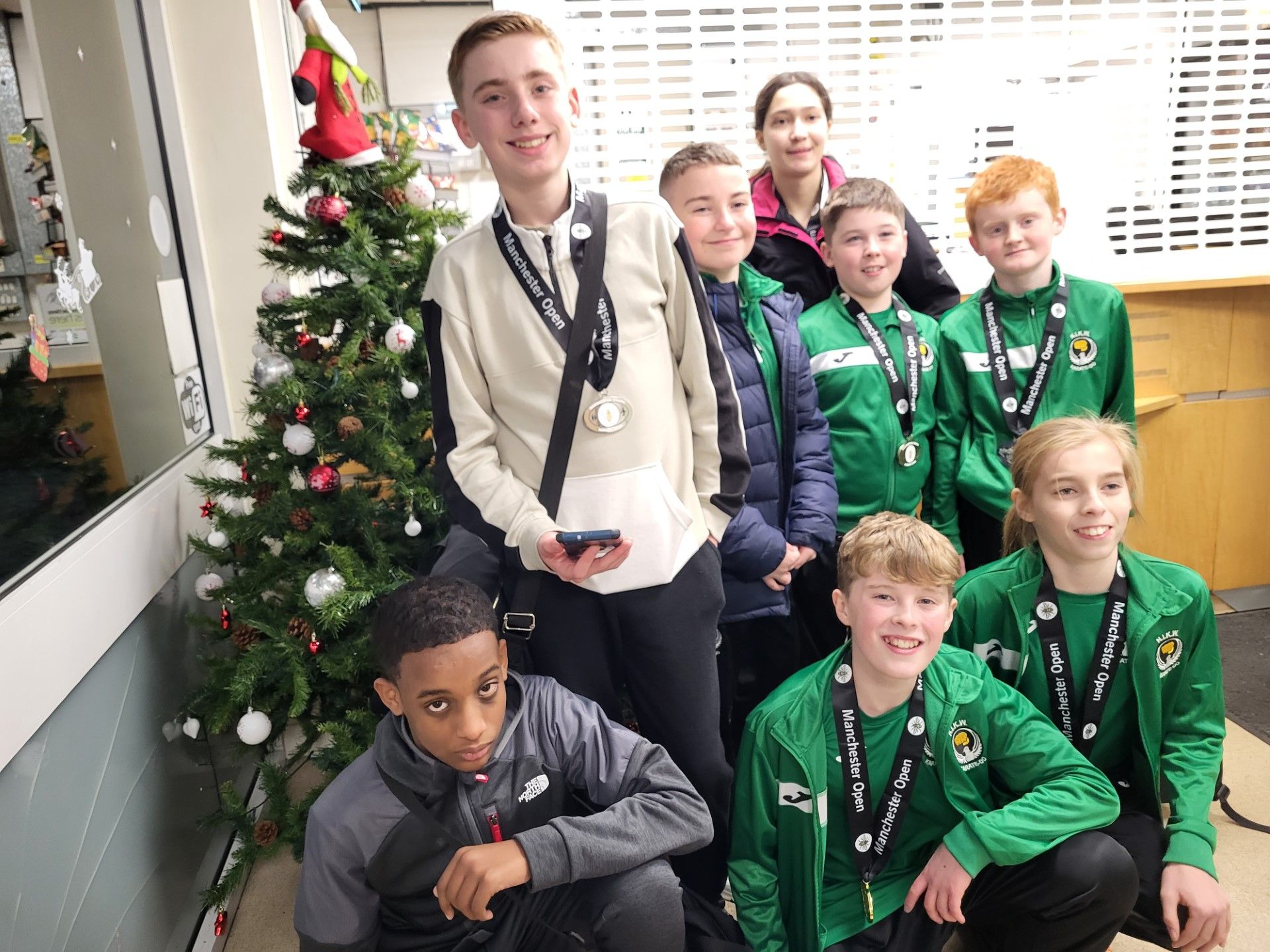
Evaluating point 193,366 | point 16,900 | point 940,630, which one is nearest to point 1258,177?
point 940,630

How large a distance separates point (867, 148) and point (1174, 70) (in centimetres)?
119

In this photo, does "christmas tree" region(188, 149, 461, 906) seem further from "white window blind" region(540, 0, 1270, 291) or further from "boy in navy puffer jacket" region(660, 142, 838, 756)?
"white window blind" region(540, 0, 1270, 291)

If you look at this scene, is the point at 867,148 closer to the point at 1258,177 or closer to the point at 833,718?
the point at 1258,177

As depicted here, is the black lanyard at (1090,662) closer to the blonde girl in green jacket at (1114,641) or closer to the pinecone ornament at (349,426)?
the blonde girl in green jacket at (1114,641)

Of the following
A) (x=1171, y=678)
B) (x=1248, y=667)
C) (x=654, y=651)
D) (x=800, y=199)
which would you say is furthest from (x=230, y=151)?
(x=1248, y=667)

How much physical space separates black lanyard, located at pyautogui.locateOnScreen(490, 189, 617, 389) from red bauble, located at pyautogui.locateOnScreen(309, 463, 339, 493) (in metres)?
0.75

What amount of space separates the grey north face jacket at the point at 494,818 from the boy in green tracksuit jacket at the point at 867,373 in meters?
0.90

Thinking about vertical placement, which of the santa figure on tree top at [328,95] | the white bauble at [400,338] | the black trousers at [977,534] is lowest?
the black trousers at [977,534]

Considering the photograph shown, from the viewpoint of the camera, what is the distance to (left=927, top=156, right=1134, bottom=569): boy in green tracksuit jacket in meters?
2.44

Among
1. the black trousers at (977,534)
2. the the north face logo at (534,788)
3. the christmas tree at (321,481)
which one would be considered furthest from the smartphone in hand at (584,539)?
the black trousers at (977,534)

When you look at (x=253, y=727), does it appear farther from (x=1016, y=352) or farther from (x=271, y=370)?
(x=1016, y=352)

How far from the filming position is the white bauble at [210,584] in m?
2.13

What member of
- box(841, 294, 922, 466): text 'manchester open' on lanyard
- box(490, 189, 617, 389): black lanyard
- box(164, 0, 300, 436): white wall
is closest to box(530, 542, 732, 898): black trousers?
box(490, 189, 617, 389): black lanyard

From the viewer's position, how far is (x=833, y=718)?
5.73 feet
